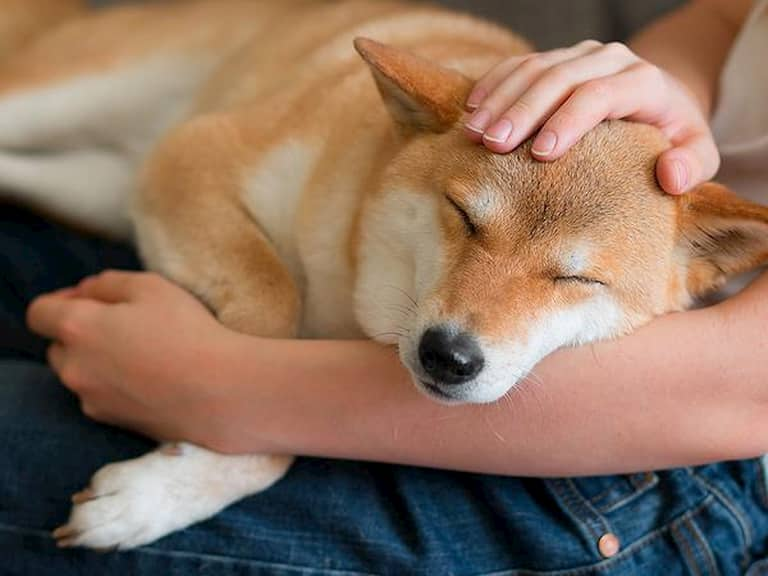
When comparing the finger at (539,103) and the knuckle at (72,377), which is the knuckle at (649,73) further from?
the knuckle at (72,377)

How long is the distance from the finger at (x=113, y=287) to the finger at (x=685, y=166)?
0.73 m

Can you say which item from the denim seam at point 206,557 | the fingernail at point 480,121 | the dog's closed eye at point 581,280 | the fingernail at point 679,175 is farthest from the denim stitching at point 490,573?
the fingernail at point 480,121

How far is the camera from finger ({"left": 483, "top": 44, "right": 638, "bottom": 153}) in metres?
1.00

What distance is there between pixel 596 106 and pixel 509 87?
104mm

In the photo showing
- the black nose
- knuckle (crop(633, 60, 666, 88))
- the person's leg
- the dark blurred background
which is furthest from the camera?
the dark blurred background

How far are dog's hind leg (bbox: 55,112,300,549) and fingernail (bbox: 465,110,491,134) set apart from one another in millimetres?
406

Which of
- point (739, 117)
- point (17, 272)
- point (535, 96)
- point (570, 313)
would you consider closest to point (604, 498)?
point (570, 313)


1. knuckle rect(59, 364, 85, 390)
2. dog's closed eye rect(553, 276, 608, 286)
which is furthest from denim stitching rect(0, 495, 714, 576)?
dog's closed eye rect(553, 276, 608, 286)

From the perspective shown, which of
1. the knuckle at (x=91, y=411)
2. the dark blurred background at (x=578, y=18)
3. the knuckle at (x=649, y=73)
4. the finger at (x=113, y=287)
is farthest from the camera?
the dark blurred background at (x=578, y=18)

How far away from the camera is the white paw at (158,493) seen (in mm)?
1059

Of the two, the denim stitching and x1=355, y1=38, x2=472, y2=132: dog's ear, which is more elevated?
x1=355, y1=38, x2=472, y2=132: dog's ear

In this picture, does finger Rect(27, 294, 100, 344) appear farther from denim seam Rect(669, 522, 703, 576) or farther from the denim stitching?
denim seam Rect(669, 522, 703, 576)

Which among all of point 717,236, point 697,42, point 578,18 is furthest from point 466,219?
point 578,18

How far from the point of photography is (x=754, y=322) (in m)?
1.06
